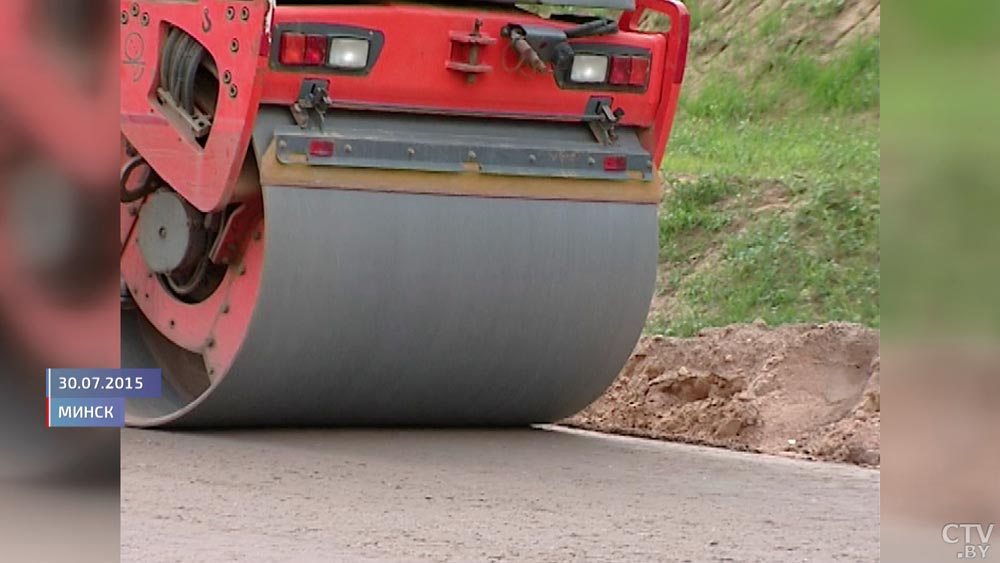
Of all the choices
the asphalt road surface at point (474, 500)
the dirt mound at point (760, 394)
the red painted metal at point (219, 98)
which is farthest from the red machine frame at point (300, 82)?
the dirt mound at point (760, 394)

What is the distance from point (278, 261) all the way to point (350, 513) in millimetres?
1499

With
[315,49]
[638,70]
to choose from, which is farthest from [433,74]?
[638,70]

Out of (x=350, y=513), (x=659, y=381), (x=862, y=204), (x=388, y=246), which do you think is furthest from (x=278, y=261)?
(x=862, y=204)

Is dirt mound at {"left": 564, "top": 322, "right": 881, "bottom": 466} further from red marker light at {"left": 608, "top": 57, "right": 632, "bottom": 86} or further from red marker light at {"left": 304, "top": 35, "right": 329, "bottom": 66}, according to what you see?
red marker light at {"left": 304, "top": 35, "right": 329, "bottom": 66}

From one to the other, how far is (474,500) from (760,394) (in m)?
3.29

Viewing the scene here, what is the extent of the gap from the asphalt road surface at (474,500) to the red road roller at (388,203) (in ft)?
0.97

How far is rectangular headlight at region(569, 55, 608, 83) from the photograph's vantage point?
811cm

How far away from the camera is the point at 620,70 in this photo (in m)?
8.23

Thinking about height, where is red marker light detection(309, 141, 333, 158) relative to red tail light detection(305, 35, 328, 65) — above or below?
below

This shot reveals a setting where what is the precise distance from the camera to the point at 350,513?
19.9 ft
